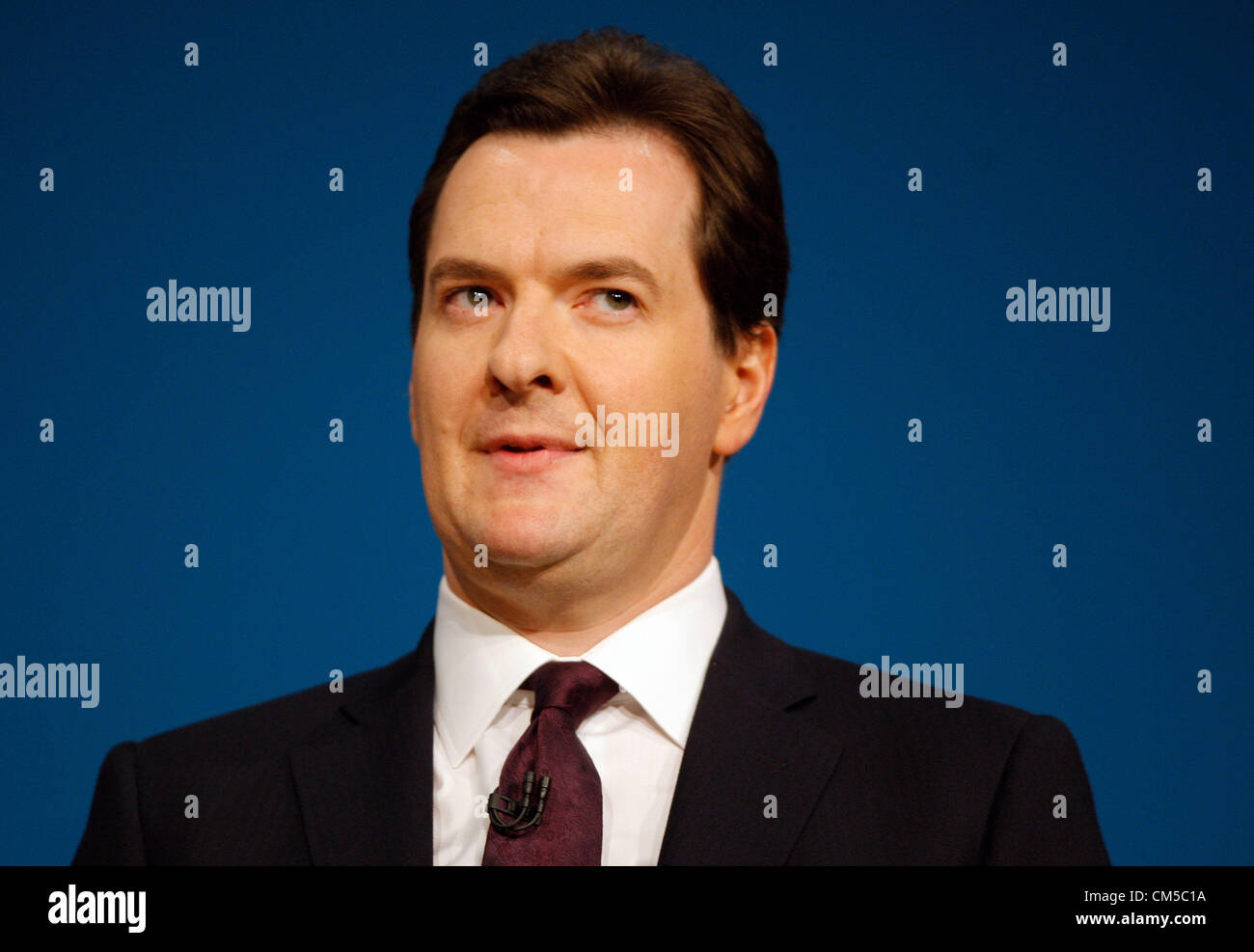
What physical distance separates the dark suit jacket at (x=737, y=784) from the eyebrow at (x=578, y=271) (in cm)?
76

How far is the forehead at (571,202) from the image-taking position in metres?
3.11

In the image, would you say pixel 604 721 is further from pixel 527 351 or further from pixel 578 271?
pixel 578 271

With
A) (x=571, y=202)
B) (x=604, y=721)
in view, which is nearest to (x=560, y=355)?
(x=571, y=202)

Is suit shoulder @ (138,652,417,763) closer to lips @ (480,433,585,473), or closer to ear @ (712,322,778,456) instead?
lips @ (480,433,585,473)

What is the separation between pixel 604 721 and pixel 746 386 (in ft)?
2.70

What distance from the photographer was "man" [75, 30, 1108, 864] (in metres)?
3.00

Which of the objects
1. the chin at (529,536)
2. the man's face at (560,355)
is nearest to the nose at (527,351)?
the man's face at (560,355)

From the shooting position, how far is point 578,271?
3088 mm

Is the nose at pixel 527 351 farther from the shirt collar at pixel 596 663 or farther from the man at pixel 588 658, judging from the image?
the shirt collar at pixel 596 663

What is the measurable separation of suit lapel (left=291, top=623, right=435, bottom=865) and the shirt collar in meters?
0.07

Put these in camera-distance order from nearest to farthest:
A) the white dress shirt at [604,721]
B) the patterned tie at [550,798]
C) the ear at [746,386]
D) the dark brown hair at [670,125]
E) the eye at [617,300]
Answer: the patterned tie at [550,798] → the white dress shirt at [604,721] → the eye at [617,300] → the dark brown hair at [670,125] → the ear at [746,386]

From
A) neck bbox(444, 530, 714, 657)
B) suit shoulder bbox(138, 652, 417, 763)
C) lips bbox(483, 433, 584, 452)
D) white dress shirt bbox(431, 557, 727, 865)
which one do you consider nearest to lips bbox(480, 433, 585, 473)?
lips bbox(483, 433, 584, 452)

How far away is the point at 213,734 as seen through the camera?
3363 mm
